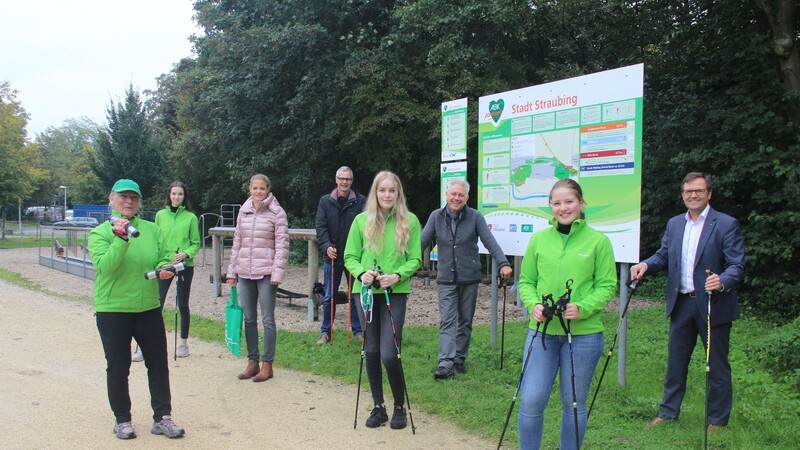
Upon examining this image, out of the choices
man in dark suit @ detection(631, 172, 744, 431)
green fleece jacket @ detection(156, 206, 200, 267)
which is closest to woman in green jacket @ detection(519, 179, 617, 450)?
man in dark suit @ detection(631, 172, 744, 431)

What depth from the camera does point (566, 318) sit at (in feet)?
11.2

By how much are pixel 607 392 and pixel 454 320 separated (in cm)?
157

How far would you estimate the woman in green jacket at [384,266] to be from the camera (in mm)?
4613

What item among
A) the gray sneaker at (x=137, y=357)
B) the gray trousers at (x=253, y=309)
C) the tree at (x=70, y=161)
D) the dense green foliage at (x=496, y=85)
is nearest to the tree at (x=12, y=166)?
the tree at (x=70, y=161)

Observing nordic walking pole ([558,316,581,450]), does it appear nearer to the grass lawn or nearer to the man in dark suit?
the grass lawn

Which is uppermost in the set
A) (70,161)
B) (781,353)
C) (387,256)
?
(70,161)

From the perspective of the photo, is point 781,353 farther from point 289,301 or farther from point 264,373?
point 289,301

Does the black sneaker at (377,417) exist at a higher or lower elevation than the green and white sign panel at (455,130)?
lower

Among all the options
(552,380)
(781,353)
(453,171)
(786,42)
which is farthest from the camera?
(786,42)

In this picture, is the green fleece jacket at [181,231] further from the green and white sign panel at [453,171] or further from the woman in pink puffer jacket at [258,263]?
the green and white sign panel at [453,171]

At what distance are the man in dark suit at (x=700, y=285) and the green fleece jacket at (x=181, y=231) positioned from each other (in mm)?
4883

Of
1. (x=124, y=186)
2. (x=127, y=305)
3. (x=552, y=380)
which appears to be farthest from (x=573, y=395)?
(x=124, y=186)

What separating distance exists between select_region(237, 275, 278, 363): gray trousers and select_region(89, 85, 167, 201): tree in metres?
32.6

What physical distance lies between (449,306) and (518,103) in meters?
2.32
